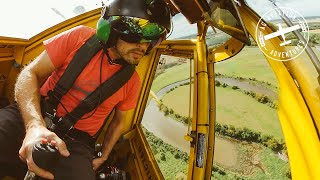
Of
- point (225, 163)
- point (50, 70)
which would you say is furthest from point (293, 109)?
point (225, 163)

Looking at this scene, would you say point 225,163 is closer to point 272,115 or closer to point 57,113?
point 272,115

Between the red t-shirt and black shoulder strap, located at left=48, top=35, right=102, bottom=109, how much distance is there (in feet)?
0.11

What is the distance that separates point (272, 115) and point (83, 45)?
3779cm

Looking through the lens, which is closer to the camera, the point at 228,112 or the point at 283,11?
the point at 283,11

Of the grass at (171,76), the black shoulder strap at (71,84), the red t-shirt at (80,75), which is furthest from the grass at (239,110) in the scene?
the black shoulder strap at (71,84)

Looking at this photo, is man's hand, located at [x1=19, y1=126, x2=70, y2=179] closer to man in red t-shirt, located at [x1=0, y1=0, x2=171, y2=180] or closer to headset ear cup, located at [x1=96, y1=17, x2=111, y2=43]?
man in red t-shirt, located at [x1=0, y1=0, x2=171, y2=180]

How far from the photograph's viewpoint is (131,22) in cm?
164

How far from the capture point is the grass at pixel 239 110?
34.1 metres

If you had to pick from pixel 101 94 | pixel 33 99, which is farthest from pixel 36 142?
pixel 101 94

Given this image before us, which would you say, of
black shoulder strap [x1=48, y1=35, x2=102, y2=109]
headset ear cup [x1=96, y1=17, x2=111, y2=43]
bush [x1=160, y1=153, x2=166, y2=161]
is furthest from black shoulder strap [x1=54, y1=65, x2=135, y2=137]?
bush [x1=160, y1=153, x2=166, y2=161]

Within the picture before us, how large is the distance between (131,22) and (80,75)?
1.55ft

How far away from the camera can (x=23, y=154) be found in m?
1.25

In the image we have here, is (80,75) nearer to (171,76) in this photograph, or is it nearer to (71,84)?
(71,84)

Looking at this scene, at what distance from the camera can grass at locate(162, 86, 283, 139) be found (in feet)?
112
